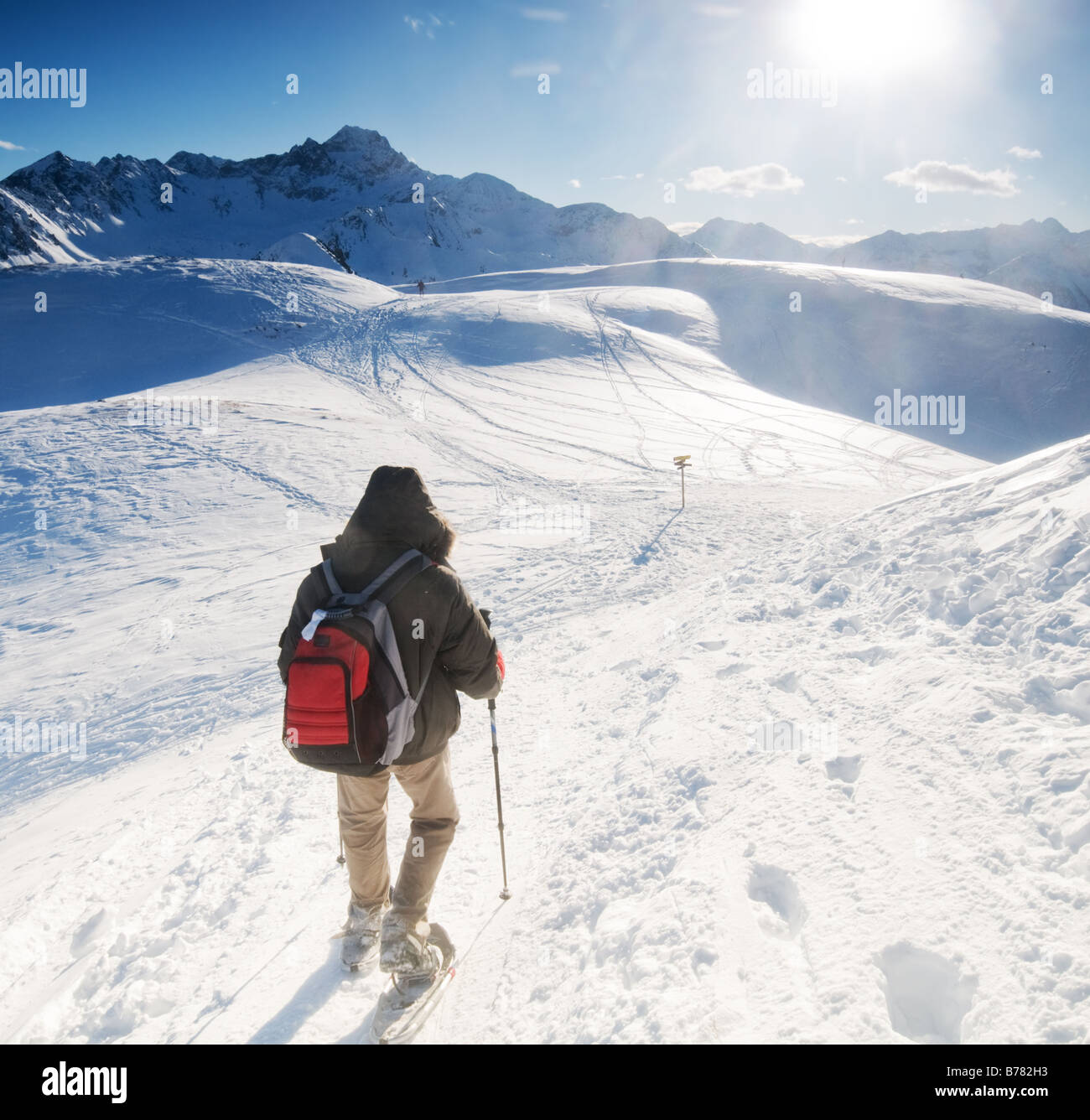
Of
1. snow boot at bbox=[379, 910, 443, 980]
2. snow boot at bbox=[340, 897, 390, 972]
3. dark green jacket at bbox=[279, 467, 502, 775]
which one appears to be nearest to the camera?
dark green jacket at bbox=[279, 467, 502, 775]

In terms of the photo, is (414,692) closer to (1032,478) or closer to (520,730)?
(520,730)

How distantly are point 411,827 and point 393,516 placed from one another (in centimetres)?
154

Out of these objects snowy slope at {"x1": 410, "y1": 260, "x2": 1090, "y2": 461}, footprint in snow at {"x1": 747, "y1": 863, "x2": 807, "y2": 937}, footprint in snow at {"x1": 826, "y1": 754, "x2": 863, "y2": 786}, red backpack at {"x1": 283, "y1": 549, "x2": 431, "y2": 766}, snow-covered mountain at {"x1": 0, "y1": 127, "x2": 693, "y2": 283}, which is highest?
snow-covered mountain at {"x1": 0, "y1": 127, "x2": 693, "y2": 283}

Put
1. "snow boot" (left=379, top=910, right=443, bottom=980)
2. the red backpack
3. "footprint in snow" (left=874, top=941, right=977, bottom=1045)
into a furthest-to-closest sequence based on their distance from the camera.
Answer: "snow boot" (left=379, top=910, right=443, bottom=980), the red backpack, "footprint in snow" (left=874, top=941, right=977, bottom=1045)

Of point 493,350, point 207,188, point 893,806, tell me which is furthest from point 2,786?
point 207,188

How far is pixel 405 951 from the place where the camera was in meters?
2.91

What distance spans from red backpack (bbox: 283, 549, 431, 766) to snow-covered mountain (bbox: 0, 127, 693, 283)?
112 meters

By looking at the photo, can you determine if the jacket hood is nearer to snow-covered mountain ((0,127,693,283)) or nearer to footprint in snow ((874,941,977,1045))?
footprint in snow ((874,941,977,1045))

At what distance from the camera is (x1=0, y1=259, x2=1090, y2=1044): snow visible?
2.57 metres

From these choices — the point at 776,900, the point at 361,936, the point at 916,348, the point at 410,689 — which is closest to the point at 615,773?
the point at 776,900

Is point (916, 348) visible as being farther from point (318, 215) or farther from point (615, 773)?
point (318, 215)

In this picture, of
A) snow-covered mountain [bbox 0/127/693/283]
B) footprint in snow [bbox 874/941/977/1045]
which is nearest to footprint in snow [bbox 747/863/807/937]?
footprint in snow [bbox 874/941/977/1045]

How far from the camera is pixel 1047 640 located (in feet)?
12.8
